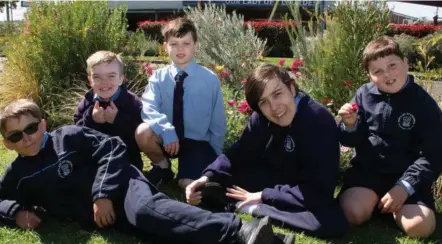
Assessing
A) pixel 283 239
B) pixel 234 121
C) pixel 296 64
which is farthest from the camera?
pixel 296 64

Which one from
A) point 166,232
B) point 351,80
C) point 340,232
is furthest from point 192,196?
point 351,80

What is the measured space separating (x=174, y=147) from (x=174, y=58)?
2.38 ft

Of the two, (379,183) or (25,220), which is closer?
(25,220)

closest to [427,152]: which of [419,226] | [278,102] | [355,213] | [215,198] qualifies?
[419,226]

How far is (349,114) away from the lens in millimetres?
3045

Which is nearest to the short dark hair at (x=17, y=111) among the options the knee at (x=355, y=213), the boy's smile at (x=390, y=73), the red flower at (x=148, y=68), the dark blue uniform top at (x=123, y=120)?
the dark blue uniform top at (x=123, y=120)

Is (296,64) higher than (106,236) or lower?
higher

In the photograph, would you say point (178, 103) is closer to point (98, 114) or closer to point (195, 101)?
point (195, 101)

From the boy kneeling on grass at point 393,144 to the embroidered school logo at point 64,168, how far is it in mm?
1727

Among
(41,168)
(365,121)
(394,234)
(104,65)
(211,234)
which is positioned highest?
(104,65)

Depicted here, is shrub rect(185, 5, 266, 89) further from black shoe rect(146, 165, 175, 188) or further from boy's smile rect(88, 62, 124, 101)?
boy's smile rect(88, 62, 124, 101)

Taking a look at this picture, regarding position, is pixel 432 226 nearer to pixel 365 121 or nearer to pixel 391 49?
pixel 365 121

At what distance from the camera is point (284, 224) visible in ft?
9.89

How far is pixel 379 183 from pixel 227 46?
307cm
